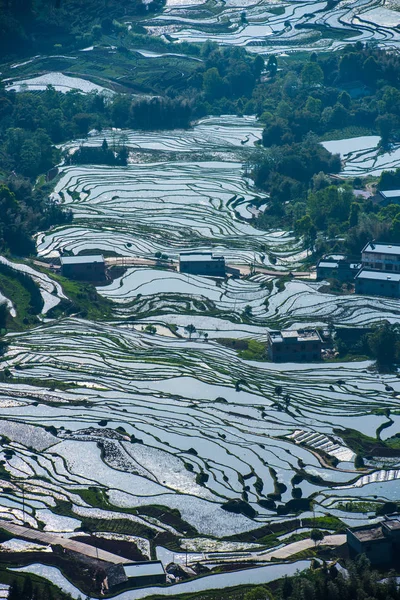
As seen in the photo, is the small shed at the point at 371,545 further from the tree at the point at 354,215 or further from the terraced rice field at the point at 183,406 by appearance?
the tree at the point at 354,215

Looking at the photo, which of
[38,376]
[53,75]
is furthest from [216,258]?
Result: [53,75]

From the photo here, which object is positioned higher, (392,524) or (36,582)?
(36,582)

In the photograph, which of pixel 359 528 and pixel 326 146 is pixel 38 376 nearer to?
pixel 359 528

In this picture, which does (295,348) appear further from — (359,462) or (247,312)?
(359,462)

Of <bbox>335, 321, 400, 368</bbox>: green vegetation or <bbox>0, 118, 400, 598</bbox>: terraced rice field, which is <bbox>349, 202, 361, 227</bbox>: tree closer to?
<bbox>0, 118, 400, 598</bbox>: terraced rice field

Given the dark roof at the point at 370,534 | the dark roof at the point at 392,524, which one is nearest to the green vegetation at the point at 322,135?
the dark roof at the point at 392,524

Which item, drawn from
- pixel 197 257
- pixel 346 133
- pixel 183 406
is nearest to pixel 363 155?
pixel 346 133

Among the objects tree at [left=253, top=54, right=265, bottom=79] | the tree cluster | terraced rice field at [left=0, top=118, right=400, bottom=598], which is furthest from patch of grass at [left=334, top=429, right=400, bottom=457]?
tree at [left=253, top=54, right=265, bottom=79]
